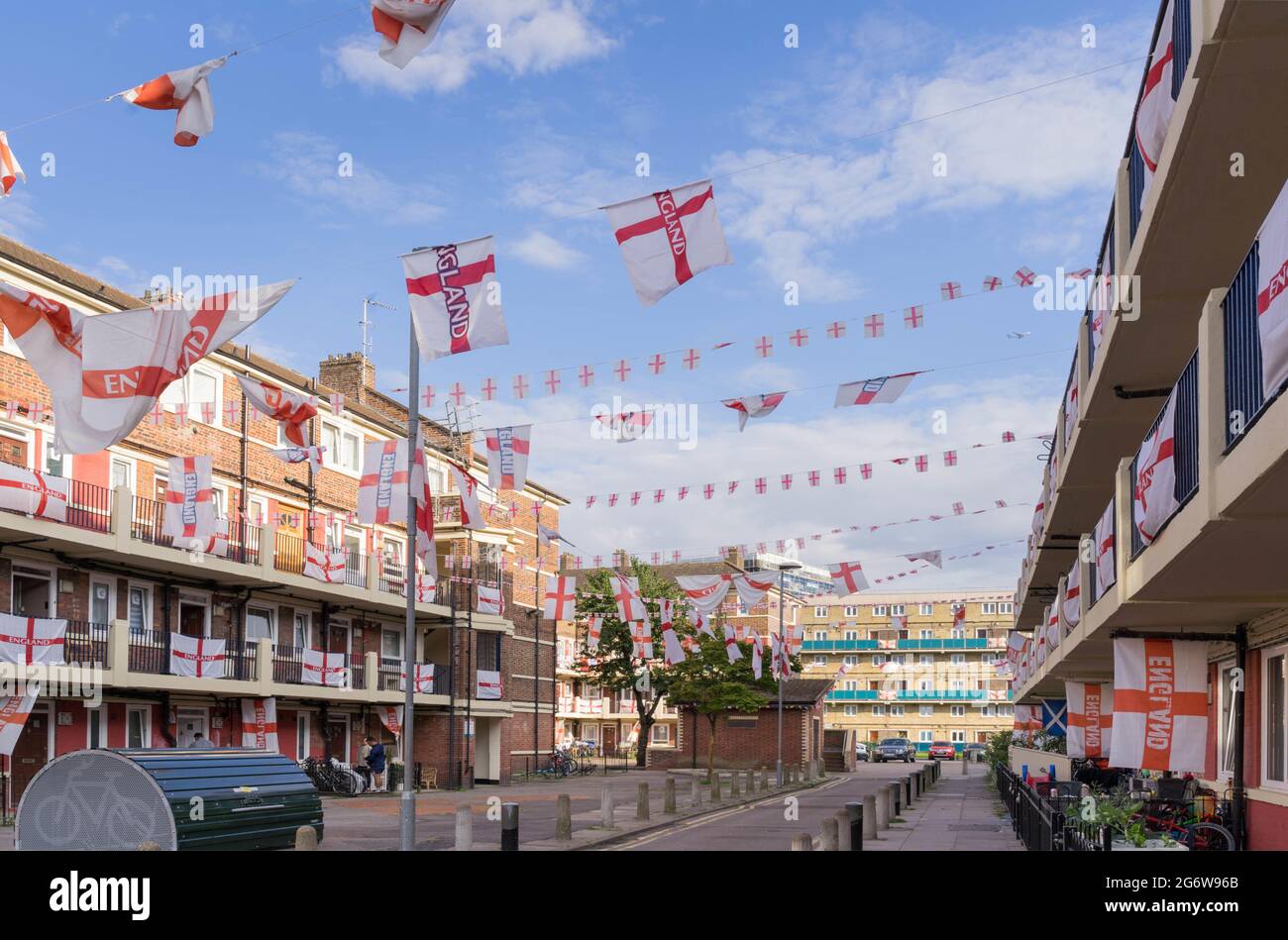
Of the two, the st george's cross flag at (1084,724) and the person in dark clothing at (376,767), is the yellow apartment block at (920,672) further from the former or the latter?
the st george's cross flag at (1084,724)

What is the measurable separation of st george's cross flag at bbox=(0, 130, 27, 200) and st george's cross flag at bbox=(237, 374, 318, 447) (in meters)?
7.08

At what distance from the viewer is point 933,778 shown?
49719mm

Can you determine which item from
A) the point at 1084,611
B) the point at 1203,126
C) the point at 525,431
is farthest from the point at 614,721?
the point at 1203,126

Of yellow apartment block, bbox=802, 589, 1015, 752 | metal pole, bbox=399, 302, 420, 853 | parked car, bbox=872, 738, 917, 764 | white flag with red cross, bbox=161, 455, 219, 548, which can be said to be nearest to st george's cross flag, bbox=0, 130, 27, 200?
metal pole, bbox=399, 302, 420, 853

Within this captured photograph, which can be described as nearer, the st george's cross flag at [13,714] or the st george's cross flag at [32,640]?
the st george's cross flag at [13,714]

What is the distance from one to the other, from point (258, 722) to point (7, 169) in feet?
74.0

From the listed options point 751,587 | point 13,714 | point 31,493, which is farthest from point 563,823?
point 751,587

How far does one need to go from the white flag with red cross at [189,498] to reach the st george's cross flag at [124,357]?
1597 centimetres

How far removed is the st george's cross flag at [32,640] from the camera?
83.6ft

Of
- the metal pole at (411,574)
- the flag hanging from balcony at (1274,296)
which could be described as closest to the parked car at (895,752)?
the metal pole at (411,574)

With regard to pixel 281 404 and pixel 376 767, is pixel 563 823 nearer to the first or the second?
pixel 281 404
